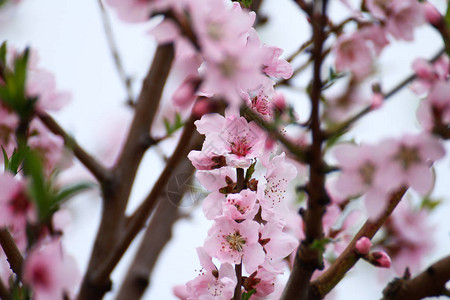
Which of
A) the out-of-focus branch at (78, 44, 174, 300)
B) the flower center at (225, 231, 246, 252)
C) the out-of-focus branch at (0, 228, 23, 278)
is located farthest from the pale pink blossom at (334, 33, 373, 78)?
the out-of-focus branch at (0, 228, 23, 278)

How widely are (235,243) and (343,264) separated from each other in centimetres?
21

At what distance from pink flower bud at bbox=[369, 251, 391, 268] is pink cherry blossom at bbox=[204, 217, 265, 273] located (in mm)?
197

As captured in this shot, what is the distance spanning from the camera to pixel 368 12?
81 cm

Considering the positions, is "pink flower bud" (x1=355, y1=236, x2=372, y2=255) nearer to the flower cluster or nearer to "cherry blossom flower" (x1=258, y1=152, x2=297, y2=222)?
"cherry blossom flower" (x1=258, y1=152, x2=297, y2=222)

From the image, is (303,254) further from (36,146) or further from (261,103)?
(36,146)

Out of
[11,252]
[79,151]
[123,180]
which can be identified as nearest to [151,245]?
[123,180]

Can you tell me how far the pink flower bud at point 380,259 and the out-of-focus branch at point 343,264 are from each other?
0.03 metres

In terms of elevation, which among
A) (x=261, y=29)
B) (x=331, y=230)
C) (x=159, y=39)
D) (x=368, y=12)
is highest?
(x=159, y=39)

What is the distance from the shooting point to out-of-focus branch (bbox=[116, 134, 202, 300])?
5.21ft

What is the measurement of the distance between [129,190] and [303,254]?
1.98 ft

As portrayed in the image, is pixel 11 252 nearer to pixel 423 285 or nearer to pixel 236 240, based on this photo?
pixel 236 240

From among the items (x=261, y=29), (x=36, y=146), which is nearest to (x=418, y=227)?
(x=261, y=29)

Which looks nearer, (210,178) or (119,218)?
(210,178)

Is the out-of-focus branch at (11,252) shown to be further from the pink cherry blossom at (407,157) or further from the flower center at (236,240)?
the pink cherry blossom at (407,157)
